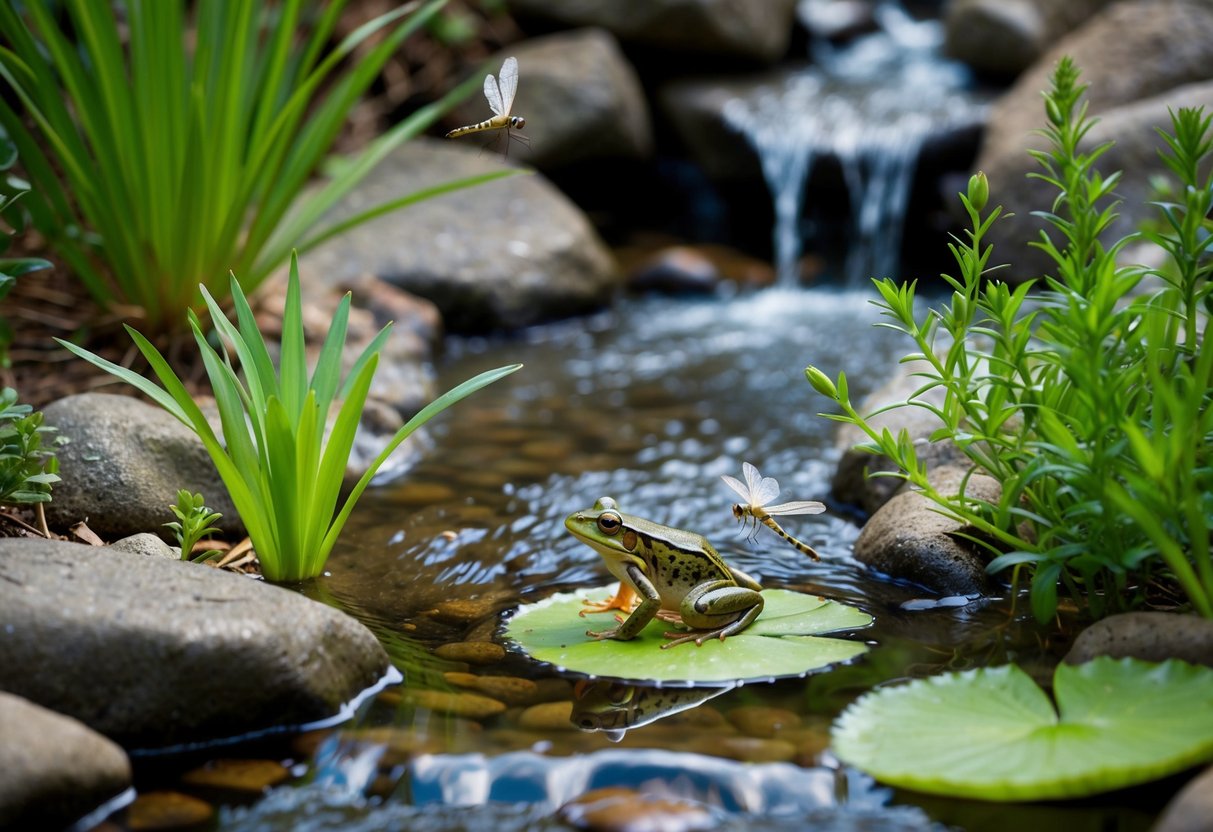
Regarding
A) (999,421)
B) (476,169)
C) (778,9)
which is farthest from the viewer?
(778,9)

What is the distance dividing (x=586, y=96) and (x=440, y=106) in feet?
9.78

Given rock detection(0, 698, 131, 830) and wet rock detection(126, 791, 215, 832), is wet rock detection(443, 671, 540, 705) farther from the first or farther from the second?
rock detection(0, 698, 131, 830)

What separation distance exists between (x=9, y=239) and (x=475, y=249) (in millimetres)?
3116

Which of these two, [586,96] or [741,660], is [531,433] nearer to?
[741,660]

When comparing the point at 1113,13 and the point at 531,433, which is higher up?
the point at 1113,13

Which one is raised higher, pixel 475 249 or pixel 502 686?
pixel 475 249

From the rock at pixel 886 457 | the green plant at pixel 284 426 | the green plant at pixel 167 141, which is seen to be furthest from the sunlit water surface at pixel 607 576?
the green plant at pixel 167 141

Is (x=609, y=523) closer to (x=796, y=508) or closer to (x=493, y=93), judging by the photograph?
(x=796, y=508)

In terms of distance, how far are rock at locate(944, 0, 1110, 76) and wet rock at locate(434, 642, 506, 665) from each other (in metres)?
6.96

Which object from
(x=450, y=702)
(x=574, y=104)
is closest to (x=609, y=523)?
(x=450, y=702)

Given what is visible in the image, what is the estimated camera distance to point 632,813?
216 cm

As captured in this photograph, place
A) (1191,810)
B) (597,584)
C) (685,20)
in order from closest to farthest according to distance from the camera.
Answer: (1191,810), (597,584), (685,20)

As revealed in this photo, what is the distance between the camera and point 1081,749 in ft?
7.34

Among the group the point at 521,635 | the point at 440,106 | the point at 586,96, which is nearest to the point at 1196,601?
the point at 521,635
